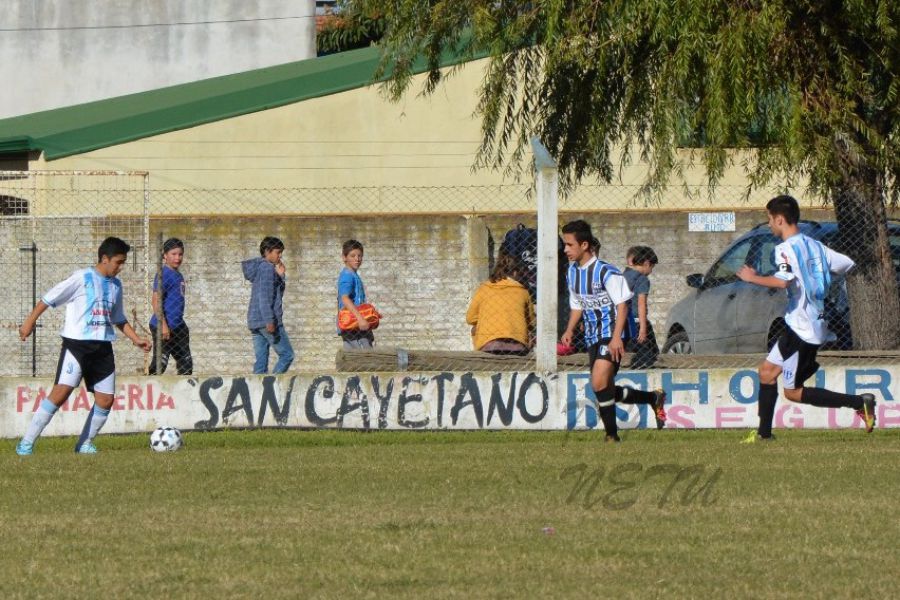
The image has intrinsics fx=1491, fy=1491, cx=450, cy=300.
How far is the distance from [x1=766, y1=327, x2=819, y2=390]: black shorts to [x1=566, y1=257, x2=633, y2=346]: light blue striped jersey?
121 cm

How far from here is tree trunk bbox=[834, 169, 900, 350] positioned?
46.1 feet

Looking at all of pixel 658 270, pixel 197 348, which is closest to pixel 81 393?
pixel 197 348

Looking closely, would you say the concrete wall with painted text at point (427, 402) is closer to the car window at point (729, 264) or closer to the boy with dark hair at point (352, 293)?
the boy with dark hair at point (352, 293)

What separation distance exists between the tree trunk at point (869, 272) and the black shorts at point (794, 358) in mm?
3250

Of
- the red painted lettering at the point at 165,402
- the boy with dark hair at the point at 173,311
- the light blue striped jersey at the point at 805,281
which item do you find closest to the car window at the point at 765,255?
the light blue striped jersey at the point at 805,281

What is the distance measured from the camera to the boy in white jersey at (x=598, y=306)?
1138cm

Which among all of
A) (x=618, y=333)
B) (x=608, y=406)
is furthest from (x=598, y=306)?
(x=608, y=406)

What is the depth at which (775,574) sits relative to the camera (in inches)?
234

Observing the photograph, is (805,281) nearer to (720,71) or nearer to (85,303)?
(720,71)

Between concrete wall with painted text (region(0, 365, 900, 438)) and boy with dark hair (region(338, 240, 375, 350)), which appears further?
boy with dark hair (region(338, 240, 375, 350))

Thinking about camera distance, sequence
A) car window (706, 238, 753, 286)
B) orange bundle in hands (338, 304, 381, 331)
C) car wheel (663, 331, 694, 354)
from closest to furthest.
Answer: orange bundle in hands (338, 304, 381, 331)
car window (706, 238, 753, 286)
car wheel (663, 331, 694, 354)

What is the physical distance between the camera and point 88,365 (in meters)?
11.7

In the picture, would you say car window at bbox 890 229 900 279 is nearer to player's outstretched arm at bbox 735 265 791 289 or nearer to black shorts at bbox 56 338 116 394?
player's outstretched arm at bbox 735 265 791 289

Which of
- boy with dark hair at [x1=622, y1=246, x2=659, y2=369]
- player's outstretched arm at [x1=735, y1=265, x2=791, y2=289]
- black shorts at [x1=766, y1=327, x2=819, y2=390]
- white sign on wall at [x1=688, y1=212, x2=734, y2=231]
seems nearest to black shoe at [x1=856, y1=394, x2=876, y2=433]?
black shorts at [x1=766, y1=327, x2=819, y2=390]
